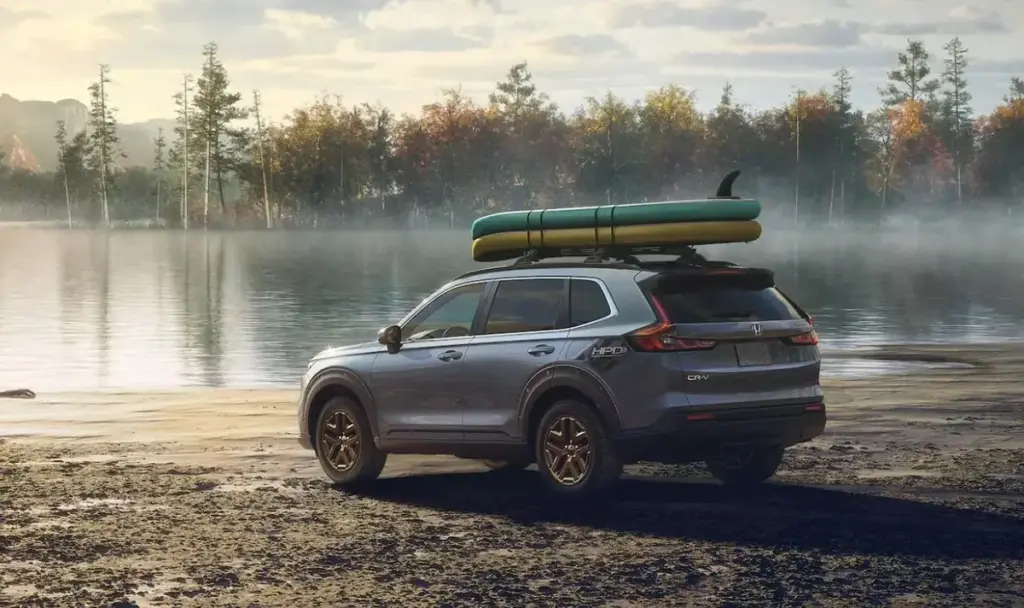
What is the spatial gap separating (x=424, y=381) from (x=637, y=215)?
206 centimetres

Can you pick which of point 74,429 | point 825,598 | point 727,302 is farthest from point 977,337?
point 825,598

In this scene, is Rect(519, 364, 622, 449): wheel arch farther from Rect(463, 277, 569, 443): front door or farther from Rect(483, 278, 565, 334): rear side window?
Rect(483, 278, 565, 334): rear side window

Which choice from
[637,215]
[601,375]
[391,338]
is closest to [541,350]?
[601,375]

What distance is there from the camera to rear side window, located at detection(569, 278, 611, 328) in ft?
36.2

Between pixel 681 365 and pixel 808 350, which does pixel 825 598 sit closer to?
pixel 681 365

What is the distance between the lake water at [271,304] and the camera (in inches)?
1139

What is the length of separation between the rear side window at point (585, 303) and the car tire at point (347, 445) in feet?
6.93

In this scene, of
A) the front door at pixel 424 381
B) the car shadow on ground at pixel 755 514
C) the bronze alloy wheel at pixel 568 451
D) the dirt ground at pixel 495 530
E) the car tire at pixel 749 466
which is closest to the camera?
the dirt ground at pixel 495 530

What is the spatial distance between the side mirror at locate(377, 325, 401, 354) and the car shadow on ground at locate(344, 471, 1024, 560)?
107 cm

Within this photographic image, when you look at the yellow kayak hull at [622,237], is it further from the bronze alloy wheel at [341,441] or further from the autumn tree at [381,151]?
the autumn tree at [381,151]

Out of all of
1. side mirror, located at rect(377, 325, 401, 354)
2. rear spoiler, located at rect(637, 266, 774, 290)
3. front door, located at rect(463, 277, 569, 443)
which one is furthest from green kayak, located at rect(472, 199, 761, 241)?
side mirror, located at rect(377, 325, 401, 354)

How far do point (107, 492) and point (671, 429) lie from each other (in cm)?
424

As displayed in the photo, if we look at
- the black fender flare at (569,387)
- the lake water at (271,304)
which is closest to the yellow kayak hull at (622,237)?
the black fender flare at (569,387)

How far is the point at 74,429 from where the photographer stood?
1684 centimetres
